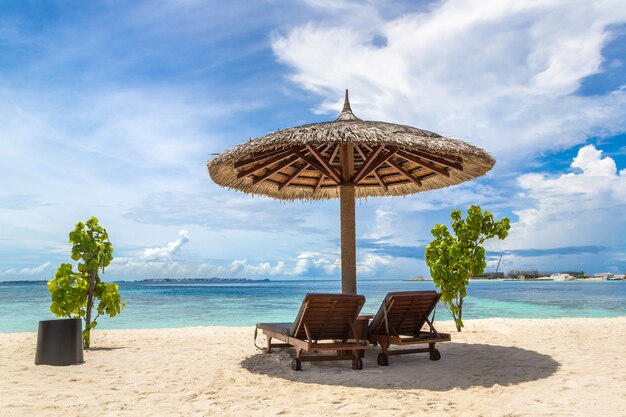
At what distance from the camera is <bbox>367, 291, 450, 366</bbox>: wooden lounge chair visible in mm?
5387

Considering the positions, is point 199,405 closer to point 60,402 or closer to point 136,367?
point 60,402

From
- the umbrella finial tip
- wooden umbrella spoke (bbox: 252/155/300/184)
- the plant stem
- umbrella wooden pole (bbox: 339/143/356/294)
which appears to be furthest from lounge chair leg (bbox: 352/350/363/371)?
the plant stem

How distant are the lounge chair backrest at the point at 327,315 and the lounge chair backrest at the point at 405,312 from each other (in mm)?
345

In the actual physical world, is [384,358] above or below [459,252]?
below

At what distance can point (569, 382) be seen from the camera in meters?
4.49

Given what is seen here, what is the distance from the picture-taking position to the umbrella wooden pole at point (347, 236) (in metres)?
6.39

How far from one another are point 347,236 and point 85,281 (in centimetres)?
384

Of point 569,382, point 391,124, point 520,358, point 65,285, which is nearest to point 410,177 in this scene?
point 391,124

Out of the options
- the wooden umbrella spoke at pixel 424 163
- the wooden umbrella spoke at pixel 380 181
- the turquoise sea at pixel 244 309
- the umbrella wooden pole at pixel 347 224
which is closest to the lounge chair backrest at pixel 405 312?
the umbrella wooden pole at pixel 347 224

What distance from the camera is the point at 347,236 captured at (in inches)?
256

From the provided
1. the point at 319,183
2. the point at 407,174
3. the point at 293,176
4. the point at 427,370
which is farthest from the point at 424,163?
the point at 427,370

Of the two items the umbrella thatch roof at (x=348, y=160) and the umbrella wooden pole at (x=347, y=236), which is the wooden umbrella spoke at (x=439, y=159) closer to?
the umbrella thatch roof at (x=348, y=160)

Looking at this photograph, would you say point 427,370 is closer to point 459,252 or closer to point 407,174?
point 407,174

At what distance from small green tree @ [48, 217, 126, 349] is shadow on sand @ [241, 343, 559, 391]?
2560 millimetres
